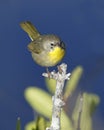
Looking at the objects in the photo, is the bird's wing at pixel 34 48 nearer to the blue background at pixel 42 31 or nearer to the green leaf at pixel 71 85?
the blue background at pixel 42 31

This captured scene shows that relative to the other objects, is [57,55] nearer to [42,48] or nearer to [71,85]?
[42,48]

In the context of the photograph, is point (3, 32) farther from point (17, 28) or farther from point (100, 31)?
point (100, 31)

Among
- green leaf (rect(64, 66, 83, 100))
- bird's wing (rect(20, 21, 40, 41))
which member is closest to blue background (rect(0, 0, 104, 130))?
bird's wing (rect(20, 21, 40, 41))

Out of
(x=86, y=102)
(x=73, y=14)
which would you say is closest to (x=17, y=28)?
(x=73, y=14)

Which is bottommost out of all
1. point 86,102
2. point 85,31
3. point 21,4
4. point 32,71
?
point 86,102

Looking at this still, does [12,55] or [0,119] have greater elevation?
[12,55]

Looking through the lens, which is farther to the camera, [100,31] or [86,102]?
[100,31]

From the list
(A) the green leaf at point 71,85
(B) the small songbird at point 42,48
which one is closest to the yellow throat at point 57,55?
(B) the small songbird at point 42,48
